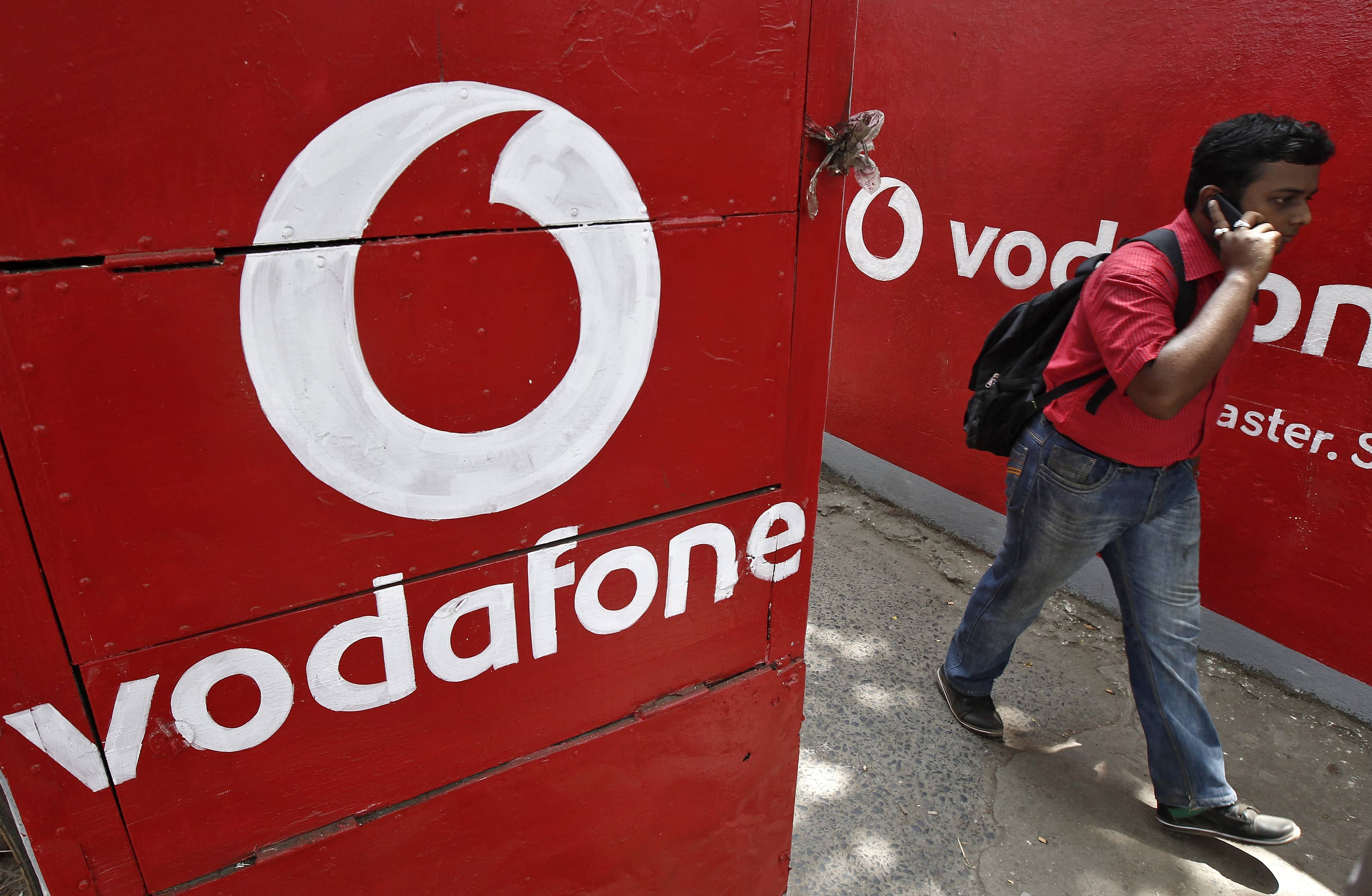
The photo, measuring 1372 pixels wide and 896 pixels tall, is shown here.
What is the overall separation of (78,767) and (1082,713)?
2883mm

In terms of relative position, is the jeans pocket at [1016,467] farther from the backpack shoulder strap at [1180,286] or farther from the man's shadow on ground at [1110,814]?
the man's shadow on ground at [1110,814]

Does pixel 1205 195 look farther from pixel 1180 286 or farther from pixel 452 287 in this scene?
pixel 452 287

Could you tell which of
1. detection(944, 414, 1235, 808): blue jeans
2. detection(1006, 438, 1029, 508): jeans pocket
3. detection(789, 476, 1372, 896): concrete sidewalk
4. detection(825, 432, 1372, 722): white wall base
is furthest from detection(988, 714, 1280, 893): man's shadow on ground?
detection(1006, 438, 1029, 508): jeans pocket

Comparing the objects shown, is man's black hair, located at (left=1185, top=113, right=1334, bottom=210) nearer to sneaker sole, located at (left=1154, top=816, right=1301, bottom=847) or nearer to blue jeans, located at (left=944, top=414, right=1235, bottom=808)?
blue jeans, located at (left=944, top=414, right=1235, bottom=808)

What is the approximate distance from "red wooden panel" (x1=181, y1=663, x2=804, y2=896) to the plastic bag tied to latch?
1044mm

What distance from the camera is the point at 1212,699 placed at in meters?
3.07

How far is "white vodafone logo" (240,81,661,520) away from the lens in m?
1.18

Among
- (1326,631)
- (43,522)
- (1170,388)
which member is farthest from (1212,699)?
(43,522)

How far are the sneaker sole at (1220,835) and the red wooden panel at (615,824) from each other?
118cm

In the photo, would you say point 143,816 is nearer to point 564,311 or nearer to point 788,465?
point 564,311

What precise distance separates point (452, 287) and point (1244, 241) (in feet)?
5.65

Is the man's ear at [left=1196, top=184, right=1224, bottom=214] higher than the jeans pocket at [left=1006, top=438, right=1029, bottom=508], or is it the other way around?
the man's ear at [left=1196, top=184, right=1224, bottom=214]

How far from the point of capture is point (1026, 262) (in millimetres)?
3496

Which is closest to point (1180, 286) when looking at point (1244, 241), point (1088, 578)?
point (1244, 241)
